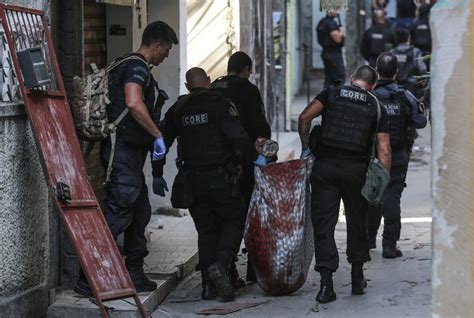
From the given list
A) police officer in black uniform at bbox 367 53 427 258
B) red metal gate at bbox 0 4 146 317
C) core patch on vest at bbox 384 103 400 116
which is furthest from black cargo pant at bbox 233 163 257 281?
red metal gate at bbox 0 4 146 317

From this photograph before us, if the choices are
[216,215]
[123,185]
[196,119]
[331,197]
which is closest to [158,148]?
[123,185]

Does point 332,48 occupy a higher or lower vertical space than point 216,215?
higher

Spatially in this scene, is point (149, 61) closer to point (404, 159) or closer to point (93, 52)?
point (93, 52)

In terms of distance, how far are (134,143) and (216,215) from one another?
Result: 36.6 inches

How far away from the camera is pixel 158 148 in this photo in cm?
779

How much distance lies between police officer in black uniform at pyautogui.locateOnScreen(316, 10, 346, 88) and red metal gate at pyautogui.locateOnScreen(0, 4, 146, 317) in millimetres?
13514

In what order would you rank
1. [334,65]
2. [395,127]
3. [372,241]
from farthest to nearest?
[334,65], [372,241], [395,127]

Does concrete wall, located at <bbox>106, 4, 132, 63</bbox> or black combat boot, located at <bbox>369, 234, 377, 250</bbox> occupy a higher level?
concrete wall, located at <bbox>106, 4, 132, 63</bbox>

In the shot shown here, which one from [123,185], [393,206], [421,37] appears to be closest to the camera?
[123,185]

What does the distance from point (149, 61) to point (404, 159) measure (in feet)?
9.45

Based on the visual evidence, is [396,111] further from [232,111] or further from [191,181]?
[191,181]

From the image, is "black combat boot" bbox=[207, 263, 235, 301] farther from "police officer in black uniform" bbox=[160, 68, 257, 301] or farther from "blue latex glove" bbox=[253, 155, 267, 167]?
"blue latex glove" bbox=[253, 155, 267, 167]

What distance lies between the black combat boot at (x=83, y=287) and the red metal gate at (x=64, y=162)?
0.64 m

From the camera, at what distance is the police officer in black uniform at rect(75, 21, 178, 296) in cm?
777
